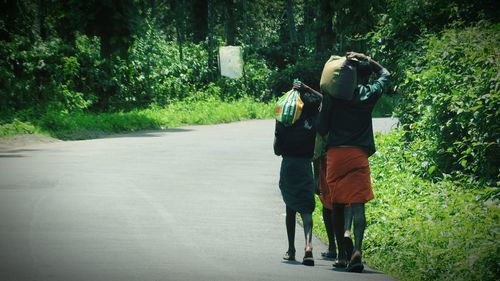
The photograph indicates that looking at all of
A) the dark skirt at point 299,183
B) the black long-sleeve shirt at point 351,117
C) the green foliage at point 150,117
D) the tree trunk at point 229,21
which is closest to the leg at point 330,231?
the dark skirt at point 299,183

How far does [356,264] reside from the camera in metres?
8.35

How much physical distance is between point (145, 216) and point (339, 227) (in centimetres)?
366

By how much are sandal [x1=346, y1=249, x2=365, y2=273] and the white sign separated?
32.0 metres

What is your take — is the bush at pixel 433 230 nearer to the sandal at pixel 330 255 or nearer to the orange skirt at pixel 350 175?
the sandal at pixel 330 255

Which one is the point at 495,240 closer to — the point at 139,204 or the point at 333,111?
the point at 333,111

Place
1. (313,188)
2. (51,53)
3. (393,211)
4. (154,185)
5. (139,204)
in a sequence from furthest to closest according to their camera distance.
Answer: (51,53) → (154,185) → (139,204) → (393,211) → (313,188)

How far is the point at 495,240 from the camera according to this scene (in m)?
7.89

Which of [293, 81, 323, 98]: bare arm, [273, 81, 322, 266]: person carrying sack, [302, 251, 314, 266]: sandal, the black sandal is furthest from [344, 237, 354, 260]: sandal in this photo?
[293, 81, 323, 98]: bare arm

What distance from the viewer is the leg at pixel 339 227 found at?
28.6ft

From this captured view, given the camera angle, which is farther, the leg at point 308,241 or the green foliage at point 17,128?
the green foliage at point 17,128

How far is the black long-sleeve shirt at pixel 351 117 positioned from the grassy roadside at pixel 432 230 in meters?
1.13

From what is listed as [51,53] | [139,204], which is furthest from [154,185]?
[51,53]

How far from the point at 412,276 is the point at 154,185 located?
24.3ft

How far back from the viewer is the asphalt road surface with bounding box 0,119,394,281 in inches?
327
